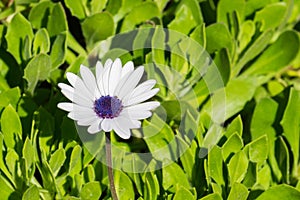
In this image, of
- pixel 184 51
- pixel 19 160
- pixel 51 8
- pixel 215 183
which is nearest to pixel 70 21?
pixel 51 8

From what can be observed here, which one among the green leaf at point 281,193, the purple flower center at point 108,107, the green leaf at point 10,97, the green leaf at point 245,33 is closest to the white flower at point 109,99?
the purple flower center at point 108,107

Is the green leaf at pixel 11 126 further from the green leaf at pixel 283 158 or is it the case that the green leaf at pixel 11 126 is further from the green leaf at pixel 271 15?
the green leaf at pixel 271 15

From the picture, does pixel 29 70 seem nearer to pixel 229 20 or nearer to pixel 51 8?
pixel 51 8

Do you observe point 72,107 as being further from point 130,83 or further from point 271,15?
point 271,15

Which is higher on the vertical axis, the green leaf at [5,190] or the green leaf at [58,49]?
the green leaf at [58,49]

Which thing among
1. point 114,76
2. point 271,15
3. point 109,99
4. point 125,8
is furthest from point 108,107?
point 271,15
